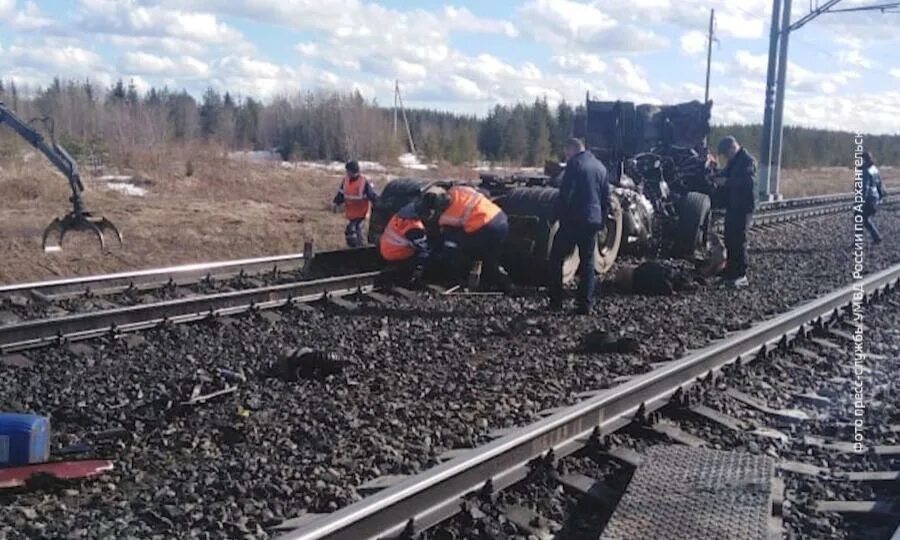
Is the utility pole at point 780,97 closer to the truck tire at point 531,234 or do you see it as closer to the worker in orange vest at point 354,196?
the worker in orange vest at point 354,196

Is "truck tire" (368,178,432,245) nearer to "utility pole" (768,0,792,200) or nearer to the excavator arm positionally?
the excavator arm

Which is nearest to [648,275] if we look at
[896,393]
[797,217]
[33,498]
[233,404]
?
[896,393]

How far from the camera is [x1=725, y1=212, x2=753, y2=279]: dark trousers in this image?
12.4 metres

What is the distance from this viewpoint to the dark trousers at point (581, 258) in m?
9.88

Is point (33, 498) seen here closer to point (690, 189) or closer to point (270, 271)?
point (270, 271)

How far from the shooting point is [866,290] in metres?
11.4

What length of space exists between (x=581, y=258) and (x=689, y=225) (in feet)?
16.3

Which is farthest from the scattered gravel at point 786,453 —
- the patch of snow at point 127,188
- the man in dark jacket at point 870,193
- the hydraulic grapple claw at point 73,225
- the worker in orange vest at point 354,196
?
the patch of snow at point 127,188

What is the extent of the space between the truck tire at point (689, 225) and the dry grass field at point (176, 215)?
586cm

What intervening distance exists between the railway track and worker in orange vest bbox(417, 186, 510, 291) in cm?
122

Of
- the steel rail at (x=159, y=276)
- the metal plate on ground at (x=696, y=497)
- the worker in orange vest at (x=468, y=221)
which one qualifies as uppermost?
the worker in orange vest at (x=468, y=221)

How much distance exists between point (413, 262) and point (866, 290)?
5386mm

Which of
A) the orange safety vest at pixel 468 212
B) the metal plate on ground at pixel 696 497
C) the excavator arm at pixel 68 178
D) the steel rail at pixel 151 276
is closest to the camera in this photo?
the metal plate on ground at pixel 696 497

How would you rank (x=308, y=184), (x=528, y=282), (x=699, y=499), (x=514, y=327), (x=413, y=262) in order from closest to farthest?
(x=699, y=499) < (x=514, y=327) < (x=413, y=262) < (x=528, y=282) < (x=308, y=184)
